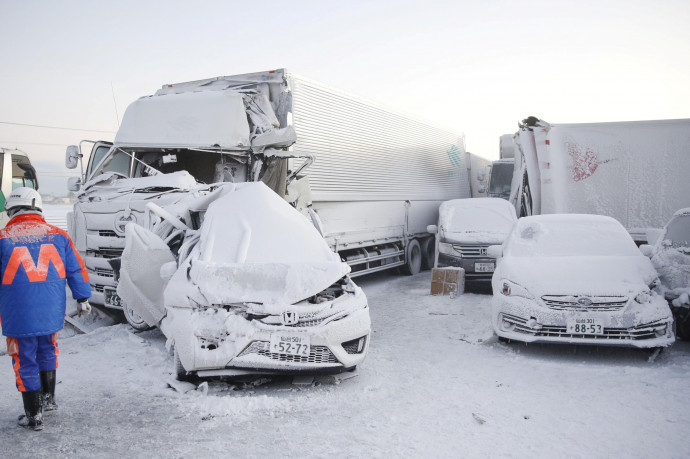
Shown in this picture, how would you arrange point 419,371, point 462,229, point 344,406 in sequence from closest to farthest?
point 344,406, point 419,371, point 462,229

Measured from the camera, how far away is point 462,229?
36.7ft

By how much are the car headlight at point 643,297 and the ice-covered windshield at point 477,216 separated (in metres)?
5.08

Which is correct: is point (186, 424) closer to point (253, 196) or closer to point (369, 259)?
point (253, 196)

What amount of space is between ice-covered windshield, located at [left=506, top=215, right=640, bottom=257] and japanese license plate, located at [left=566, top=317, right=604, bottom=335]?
1.23 meters

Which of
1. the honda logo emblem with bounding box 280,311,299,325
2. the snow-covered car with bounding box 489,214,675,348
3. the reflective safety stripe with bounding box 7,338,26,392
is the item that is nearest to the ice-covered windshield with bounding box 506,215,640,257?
the snow-covered car with bounding box 489,214,675,348

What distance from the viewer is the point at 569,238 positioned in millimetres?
6988

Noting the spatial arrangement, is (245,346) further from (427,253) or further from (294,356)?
(427,253)

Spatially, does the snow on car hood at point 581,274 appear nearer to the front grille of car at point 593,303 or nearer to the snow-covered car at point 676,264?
the front grille of car at point 593,303

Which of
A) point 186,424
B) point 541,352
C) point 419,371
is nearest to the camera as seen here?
point 186,424

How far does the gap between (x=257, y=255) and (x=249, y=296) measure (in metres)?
0.65

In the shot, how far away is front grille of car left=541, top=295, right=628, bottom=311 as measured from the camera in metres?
5.71

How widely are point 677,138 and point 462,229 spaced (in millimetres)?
4298

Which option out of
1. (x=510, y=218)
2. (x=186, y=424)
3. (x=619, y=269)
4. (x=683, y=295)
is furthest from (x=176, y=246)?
(x=510, y=218)

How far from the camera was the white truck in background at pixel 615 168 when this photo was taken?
10.3 meters
